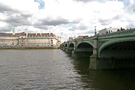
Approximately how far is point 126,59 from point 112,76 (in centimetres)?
637

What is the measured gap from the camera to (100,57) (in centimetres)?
2230

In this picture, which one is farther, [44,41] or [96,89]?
[44,41]

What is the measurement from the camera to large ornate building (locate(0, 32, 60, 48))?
163125 mm

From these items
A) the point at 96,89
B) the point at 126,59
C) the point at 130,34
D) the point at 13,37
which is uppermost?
the point at 13,37

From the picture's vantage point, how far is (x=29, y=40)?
6550 inches

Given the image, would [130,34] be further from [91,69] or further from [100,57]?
[91,69]

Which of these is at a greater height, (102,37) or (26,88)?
(102,37)

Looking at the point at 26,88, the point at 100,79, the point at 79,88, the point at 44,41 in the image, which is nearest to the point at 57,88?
the point at 79,88

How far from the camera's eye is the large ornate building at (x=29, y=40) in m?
163

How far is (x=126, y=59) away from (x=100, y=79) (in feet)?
27.7

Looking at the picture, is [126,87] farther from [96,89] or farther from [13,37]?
[13,37]

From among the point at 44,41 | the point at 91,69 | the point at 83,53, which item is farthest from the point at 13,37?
the point at 91,69

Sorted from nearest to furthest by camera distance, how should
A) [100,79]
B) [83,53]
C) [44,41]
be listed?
[100,79] < [83,53] < [44,41]

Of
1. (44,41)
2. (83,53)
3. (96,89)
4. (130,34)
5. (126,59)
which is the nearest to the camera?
(96,89)
